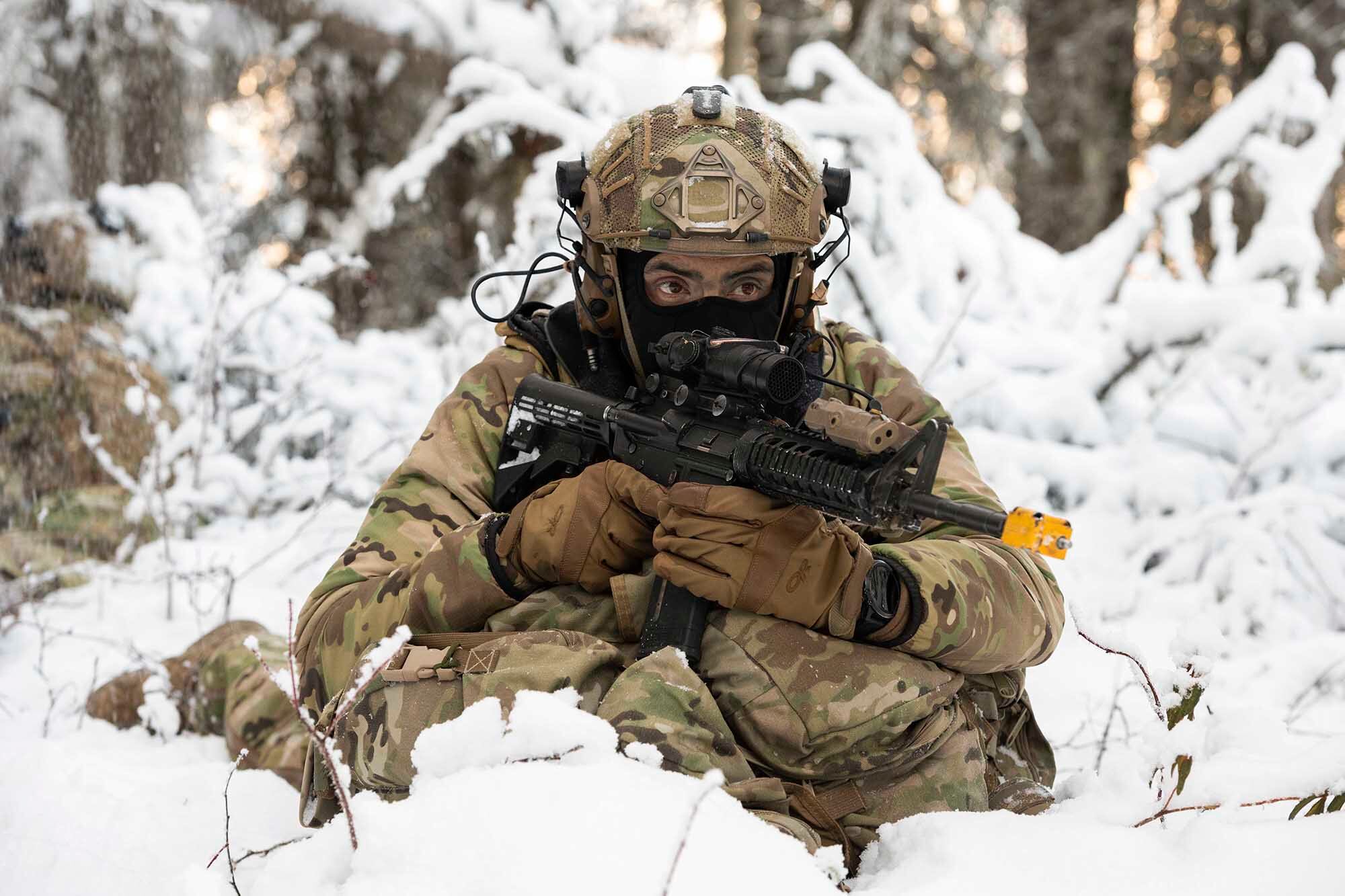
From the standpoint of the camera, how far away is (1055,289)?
20.9 feet

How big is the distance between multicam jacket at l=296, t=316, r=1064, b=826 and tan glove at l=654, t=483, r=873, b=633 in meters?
0.09

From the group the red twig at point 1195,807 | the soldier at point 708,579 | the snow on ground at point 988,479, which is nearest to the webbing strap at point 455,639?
the soldier at point 708,579

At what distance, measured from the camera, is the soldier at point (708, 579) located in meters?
1.97

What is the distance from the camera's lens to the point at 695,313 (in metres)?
2.45

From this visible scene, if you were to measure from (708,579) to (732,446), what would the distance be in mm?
237

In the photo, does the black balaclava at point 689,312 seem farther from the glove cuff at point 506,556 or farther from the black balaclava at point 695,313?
the glove cuff at point 506,556

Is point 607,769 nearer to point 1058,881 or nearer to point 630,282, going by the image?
point 1058,881

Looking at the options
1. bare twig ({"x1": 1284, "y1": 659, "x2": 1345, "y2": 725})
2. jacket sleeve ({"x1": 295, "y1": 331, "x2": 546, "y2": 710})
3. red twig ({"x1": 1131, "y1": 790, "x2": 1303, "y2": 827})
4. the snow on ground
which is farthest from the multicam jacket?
bare twig ({"x1": 1284, "y1": 659, "x2": 1345, "y2": 725})

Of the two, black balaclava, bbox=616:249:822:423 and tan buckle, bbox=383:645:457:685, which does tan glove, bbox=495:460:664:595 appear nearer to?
tan buckle, bbox=383:645:457:685

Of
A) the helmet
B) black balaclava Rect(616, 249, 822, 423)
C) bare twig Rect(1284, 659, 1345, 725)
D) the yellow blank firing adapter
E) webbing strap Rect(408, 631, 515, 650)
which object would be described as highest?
the helmet

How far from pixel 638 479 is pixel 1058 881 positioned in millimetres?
951

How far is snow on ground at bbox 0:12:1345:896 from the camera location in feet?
5.10

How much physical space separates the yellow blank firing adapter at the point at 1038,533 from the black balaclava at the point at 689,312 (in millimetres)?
1016

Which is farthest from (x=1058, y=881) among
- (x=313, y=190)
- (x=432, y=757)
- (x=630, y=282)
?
(x=313, y=190)
